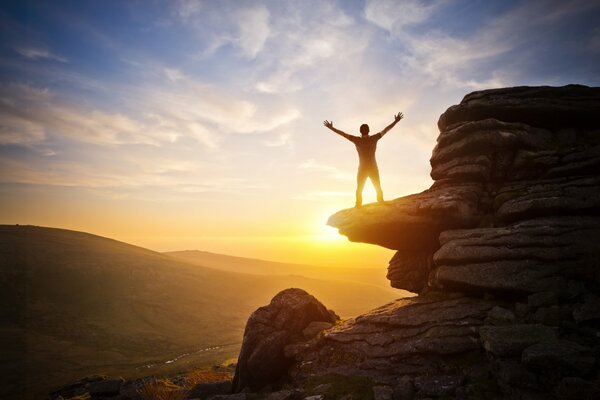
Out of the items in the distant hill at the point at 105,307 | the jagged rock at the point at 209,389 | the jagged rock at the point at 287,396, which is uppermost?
the jagged rock at the point at 287,396

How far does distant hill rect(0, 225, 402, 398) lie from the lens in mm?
70812

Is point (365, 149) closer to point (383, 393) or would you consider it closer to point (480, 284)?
point (480, 284)

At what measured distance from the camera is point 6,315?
306ft

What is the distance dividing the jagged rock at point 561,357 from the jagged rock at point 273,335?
35.1ft

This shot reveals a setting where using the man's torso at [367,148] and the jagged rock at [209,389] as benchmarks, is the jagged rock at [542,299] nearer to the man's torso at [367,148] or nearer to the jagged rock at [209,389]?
the man's torso at [367,148]

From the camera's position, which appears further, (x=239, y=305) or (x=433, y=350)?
(x=239, y=305)

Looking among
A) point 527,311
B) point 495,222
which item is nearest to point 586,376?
point 527,311

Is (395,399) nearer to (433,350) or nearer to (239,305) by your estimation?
(433,350)

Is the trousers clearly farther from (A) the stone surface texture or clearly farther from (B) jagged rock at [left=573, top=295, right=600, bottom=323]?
(B) jagged rock at [left=573, top=295, right=600, bottom=323]

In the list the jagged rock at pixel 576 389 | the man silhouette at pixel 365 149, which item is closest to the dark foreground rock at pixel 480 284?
the jagged rock at pixel 576 389

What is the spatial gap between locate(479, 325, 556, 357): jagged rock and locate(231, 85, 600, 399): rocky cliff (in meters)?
0.03

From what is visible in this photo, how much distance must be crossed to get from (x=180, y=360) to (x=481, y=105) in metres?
79.1

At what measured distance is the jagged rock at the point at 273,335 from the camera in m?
15.4

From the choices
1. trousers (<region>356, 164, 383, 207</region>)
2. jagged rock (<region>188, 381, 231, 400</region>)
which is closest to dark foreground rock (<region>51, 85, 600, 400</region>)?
trousers (<region>356, 164, 383, 207</region>)
